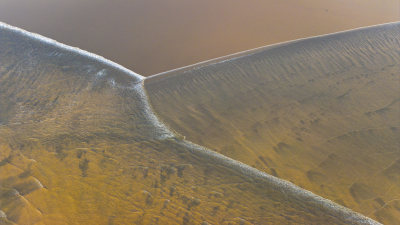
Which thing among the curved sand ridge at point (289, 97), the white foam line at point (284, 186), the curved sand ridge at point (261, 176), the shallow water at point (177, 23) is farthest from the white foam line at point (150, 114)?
the shallow water at point (177, 23)

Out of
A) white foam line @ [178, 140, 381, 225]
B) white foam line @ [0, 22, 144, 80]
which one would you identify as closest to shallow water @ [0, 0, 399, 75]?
white foam line @ [0, 22, 144, 80]

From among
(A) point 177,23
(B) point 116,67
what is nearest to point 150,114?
(B) point 116,67

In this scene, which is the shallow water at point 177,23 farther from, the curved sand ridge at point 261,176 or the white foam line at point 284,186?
the white foam line at point 284,186

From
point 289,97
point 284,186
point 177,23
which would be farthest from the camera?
point 177,23

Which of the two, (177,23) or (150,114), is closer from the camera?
(150,114)

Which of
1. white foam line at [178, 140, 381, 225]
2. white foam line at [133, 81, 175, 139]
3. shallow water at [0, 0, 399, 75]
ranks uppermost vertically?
shallow water at [0, 0, 399, 75]

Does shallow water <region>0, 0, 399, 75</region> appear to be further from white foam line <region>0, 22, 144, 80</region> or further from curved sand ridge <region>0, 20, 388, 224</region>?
curved sand ridge <region>0, 20, 388, 224</region>

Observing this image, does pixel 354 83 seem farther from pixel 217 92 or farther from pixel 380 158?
pixel 217 92

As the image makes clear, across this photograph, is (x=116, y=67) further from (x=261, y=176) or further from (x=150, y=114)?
(x=261, y=176)
